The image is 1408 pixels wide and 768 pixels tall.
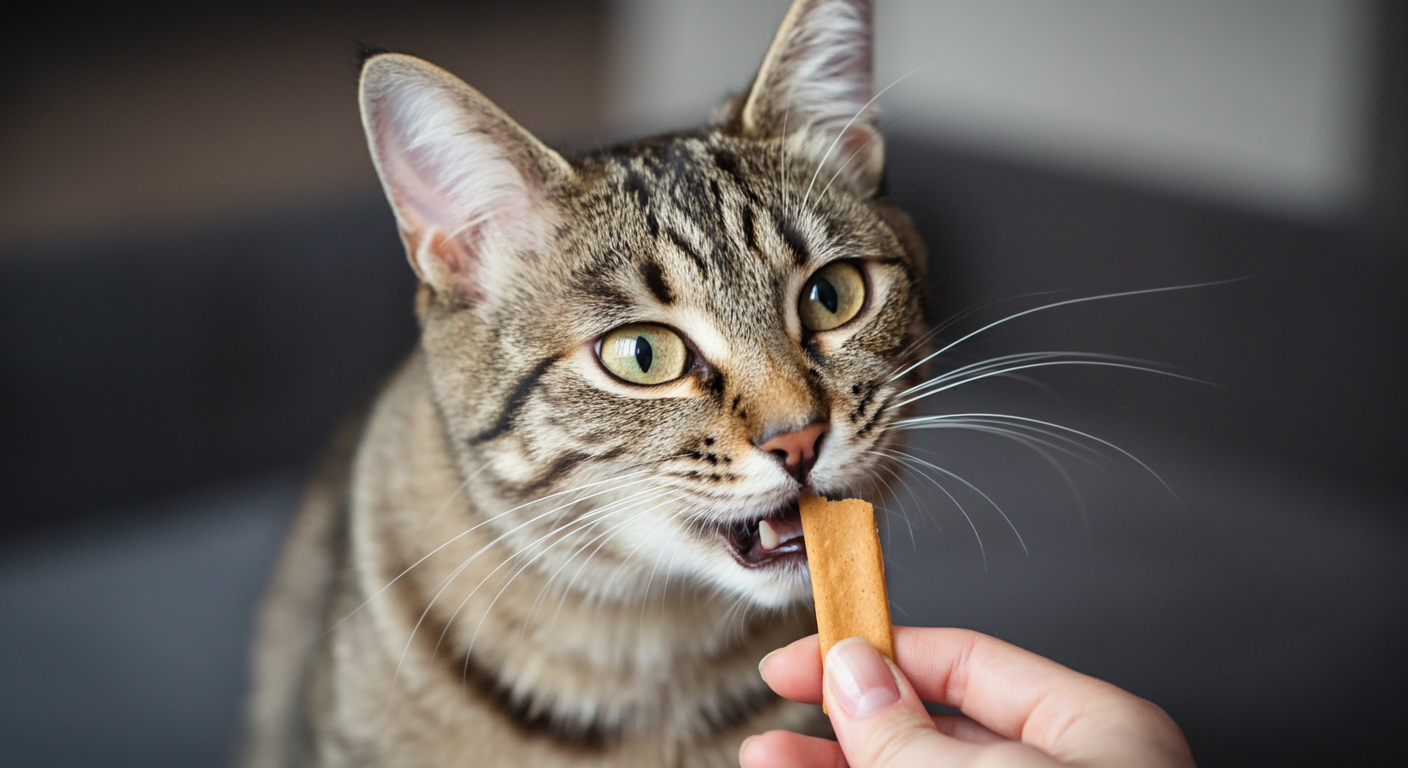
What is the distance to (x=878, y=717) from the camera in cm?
65

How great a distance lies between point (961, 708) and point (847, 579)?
0.53 feet

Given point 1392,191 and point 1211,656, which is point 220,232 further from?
point 1392,191

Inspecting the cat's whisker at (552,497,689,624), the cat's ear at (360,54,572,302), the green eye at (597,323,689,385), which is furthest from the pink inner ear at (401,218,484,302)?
the cat's whisker at (552,497,689,624)

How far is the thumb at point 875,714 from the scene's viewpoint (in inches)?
24.5

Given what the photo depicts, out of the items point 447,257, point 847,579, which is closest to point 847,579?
point 847,579

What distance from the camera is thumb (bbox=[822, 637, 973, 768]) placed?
0.62 metres

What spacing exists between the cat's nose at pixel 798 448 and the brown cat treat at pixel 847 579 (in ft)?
0.13

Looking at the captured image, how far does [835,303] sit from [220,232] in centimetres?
142

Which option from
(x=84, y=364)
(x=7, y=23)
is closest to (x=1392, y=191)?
(x=84, y=364)

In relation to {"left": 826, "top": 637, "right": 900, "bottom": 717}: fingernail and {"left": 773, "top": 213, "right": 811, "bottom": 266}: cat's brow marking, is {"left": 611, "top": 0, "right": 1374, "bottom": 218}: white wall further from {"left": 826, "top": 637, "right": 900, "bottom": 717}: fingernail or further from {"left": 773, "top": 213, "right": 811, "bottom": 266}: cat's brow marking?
{"left": 826, "top": 637, "right": 900, "bottom": 717}: fingernail

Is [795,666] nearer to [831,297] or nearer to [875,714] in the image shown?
[875,714]

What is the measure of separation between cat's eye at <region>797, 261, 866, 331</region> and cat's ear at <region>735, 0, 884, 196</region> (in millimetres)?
117

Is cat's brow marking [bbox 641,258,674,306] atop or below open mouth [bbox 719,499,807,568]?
atop

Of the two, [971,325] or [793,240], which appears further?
[971,325]
